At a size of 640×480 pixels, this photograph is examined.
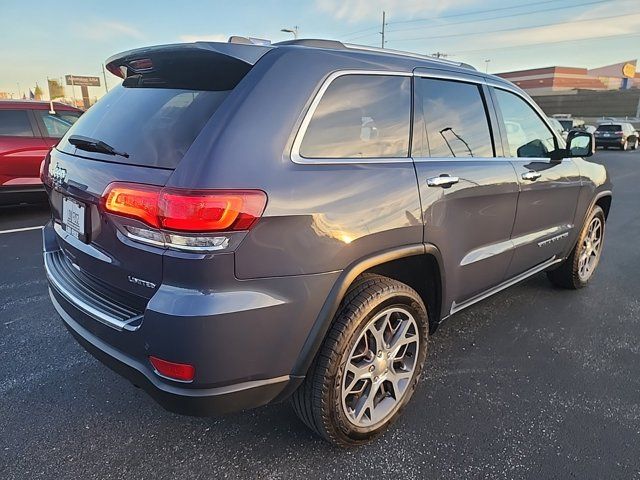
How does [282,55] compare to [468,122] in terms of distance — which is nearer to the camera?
[282,55]

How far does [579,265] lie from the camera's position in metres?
4.14

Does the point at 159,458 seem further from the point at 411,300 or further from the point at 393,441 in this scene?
the point at 411,300

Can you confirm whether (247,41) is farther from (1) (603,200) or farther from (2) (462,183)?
(1) (603,200)

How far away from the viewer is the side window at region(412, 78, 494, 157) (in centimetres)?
244

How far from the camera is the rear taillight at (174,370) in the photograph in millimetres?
1722

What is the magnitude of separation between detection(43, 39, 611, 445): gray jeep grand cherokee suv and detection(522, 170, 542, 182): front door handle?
0.43 m

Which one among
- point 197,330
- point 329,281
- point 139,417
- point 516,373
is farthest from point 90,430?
point 516,373

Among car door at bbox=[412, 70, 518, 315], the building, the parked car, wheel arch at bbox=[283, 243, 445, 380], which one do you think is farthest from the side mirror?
the building

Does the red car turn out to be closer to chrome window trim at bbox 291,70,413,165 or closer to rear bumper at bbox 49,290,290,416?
rear bumper at bbox 49,290,290,416

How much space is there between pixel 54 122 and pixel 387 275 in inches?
263

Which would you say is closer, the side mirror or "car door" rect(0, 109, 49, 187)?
the side mirror

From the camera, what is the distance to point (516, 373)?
2.90 m

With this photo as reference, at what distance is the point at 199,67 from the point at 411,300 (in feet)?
4.79

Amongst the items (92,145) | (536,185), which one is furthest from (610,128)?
(92,145)
